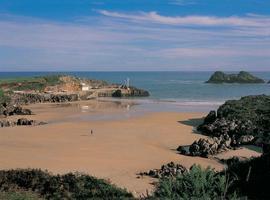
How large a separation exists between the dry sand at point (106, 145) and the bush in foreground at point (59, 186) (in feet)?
11.0

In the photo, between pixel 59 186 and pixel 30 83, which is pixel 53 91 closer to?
pixel 30 83

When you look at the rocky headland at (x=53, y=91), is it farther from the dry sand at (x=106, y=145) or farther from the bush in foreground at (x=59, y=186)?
the bush in foreground at (x=59, y=186)

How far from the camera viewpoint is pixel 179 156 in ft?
86.6

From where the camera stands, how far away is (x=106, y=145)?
29953 mm

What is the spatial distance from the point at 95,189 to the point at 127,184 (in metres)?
5.45

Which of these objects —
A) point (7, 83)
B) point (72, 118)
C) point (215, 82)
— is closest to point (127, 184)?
point (72, 118)

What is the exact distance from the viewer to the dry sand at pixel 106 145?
23.4 metres

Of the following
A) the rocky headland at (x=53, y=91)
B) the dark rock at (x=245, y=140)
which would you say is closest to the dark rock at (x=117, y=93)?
the rocky headland at (x=53, y=91)

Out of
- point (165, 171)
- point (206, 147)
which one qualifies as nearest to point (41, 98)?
point (206, 147)

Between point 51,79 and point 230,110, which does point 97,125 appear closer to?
point 230,110

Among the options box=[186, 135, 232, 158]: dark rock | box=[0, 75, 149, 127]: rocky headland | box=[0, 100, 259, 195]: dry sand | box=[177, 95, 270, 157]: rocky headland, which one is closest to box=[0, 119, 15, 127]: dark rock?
box=[0, 100, 259, 195]: dry sand

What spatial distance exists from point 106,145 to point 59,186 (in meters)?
14.9

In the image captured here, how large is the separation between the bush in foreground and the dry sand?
3349 millimetres

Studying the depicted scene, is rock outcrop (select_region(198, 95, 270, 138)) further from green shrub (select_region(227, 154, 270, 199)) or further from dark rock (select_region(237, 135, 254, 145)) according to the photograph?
green shrub (select_region(227, 154, 270, 199))
